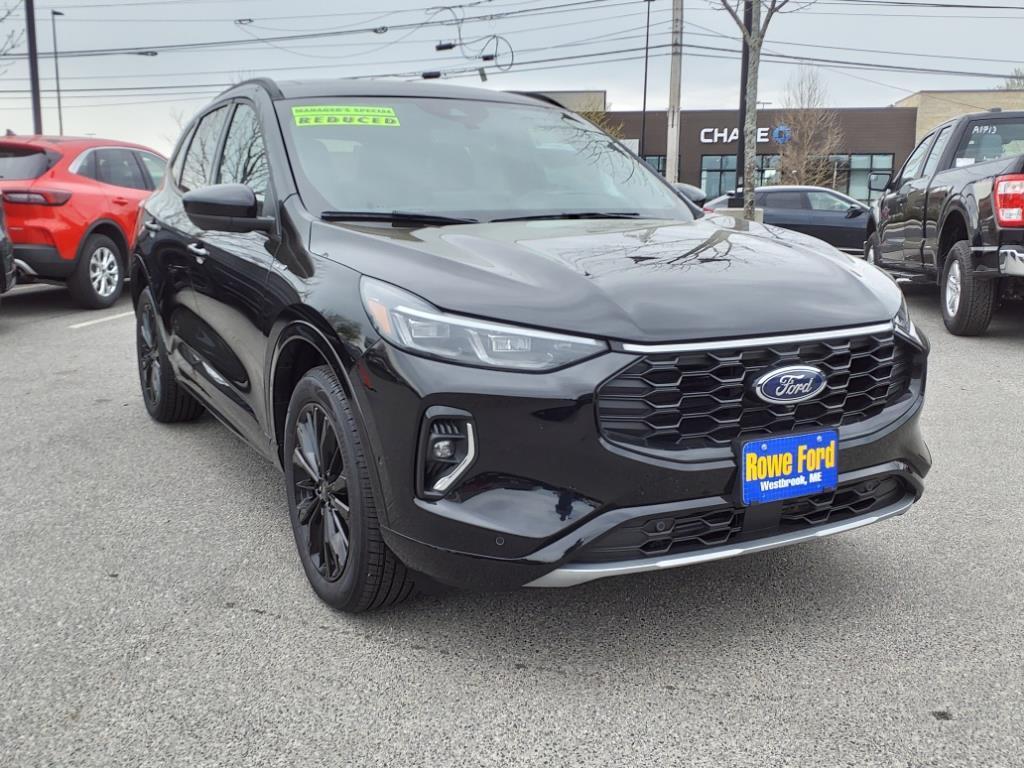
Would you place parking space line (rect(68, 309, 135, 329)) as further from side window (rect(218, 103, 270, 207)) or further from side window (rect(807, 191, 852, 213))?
side window (rect(807, 191, 852, 213))

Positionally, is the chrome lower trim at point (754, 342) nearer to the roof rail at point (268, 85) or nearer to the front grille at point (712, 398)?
the front grille at point (712, 398)

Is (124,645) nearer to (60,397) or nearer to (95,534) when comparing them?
(95,534)

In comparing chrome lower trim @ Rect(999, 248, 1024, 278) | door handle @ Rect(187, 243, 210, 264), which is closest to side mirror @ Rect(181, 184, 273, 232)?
door handle @ Rect(187, 243, 210, 264)

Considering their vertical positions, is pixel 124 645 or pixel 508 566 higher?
pixel 508 566

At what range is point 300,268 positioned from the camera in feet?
10.2

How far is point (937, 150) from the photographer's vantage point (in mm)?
9234

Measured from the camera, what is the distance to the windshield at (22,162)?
9508 millimetres

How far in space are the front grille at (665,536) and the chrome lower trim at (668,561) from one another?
2 cm

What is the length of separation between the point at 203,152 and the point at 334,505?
243 centimetres

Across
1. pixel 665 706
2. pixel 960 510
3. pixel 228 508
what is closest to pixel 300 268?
pixel 228 508

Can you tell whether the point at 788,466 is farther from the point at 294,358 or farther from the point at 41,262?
the point at 41,262

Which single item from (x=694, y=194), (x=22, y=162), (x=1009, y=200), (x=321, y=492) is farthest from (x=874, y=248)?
(x=321, y=492)

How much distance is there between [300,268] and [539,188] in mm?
1121

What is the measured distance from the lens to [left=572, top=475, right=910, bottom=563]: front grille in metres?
2.48
